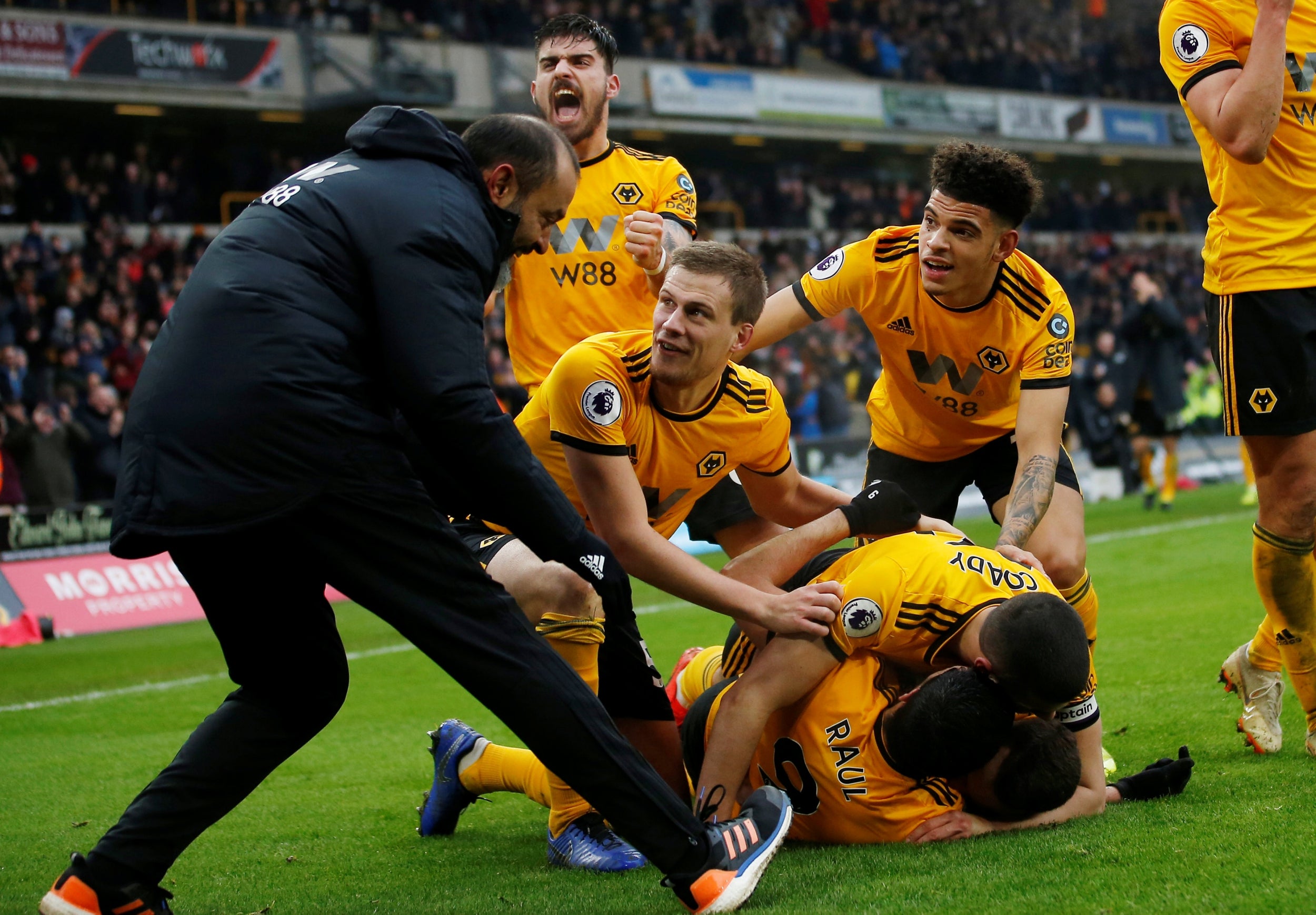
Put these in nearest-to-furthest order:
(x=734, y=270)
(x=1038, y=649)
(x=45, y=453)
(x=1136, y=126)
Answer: (x=1038, y=649) → (x=734, y=270) → (x=45, y=453) → (x=1136, y=126)

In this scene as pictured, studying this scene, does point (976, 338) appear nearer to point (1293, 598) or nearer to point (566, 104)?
point (1293, 598)

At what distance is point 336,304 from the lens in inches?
125

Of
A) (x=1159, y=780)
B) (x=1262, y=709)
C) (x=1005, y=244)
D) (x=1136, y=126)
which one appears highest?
(x=1005, y=244)

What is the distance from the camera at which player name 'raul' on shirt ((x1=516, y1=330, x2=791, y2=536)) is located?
413 centimetres

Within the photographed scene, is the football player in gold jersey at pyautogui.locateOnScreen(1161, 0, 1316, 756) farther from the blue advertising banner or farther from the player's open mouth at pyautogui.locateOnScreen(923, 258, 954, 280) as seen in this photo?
the blue advertising banner

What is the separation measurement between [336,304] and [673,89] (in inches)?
1088

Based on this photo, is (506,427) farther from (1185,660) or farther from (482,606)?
(1185,660)

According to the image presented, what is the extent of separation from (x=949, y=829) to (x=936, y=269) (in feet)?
6.73

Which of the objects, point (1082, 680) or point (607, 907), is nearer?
point (607, 907)

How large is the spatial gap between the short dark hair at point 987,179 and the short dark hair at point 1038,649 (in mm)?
1637

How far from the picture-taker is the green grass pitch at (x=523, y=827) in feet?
11.2

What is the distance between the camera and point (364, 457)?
3203 mm

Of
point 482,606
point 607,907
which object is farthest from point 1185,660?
point 482,606

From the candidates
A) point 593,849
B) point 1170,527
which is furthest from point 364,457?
point 1170,527
